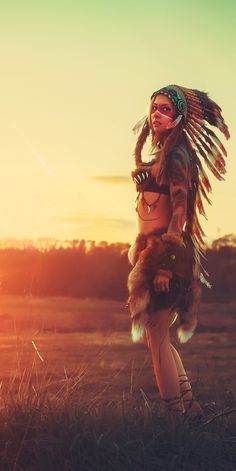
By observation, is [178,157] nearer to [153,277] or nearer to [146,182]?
[146,182]

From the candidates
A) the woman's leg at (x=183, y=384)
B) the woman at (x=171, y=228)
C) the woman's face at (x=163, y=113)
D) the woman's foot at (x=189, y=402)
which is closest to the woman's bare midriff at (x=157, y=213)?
the woman at (x=171, y=228)

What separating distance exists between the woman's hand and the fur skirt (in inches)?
1.3

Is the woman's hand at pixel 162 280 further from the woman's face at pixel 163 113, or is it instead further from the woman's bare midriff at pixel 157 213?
the woman's face at pixel 163 113

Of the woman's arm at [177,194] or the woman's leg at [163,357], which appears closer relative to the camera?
the woman's arm at [177,194]

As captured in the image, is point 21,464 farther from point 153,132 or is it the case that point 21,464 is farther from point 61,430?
point 153,132

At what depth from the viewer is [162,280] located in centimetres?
623

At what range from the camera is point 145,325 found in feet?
20.8

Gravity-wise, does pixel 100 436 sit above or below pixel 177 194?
below

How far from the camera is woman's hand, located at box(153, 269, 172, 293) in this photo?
621 centimetres

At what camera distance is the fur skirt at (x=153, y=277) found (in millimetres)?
6277

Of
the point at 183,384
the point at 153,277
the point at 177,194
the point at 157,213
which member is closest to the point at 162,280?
the point at 153,277

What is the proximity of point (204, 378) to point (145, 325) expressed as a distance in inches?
165

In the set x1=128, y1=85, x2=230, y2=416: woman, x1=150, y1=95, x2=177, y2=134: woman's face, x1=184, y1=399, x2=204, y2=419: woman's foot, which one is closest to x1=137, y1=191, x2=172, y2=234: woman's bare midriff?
x1=128, y1=85, x2=230, y2=416: woman

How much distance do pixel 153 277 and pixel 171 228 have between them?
14.5 inches
